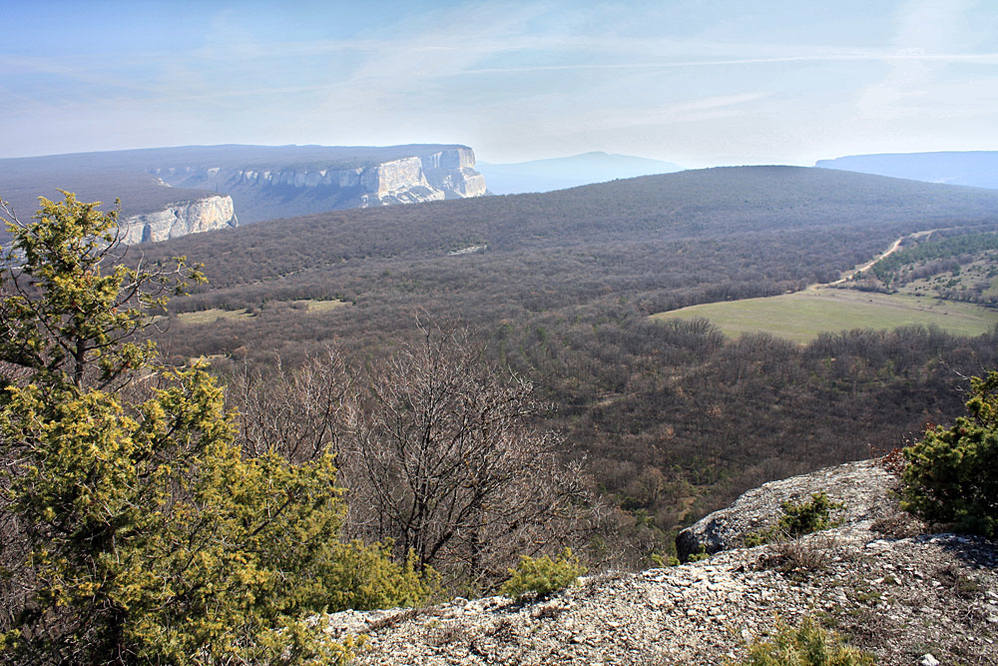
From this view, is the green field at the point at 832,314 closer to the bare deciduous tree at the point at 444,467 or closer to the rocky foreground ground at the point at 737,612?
the bare deciduous tree at the point at 444,467

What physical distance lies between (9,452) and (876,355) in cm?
5588

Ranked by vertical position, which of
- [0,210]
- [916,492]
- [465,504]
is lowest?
[465,504]

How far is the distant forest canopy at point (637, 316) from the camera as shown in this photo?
33781 mm

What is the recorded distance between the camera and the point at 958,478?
695 cm

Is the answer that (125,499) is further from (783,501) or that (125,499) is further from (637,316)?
(637,316)

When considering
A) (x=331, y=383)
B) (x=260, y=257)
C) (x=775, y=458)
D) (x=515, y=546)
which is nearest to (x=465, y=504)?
(x=515, y=546)

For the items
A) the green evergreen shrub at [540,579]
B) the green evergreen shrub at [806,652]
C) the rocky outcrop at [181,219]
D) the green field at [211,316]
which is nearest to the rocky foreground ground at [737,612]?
the green evergreen shrub at [540,579]

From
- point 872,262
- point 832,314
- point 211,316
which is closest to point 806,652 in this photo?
point 211,316

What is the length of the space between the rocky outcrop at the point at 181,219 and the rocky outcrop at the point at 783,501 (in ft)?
371

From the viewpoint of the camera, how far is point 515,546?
11688 millimetres

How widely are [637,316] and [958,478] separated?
2125 inches

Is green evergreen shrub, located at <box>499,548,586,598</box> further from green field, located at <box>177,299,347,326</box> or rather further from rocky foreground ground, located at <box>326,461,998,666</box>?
green field, located at <box>177,299,347,326</box>

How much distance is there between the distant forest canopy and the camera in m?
33.8

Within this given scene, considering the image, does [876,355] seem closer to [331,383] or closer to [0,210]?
[331,383]
